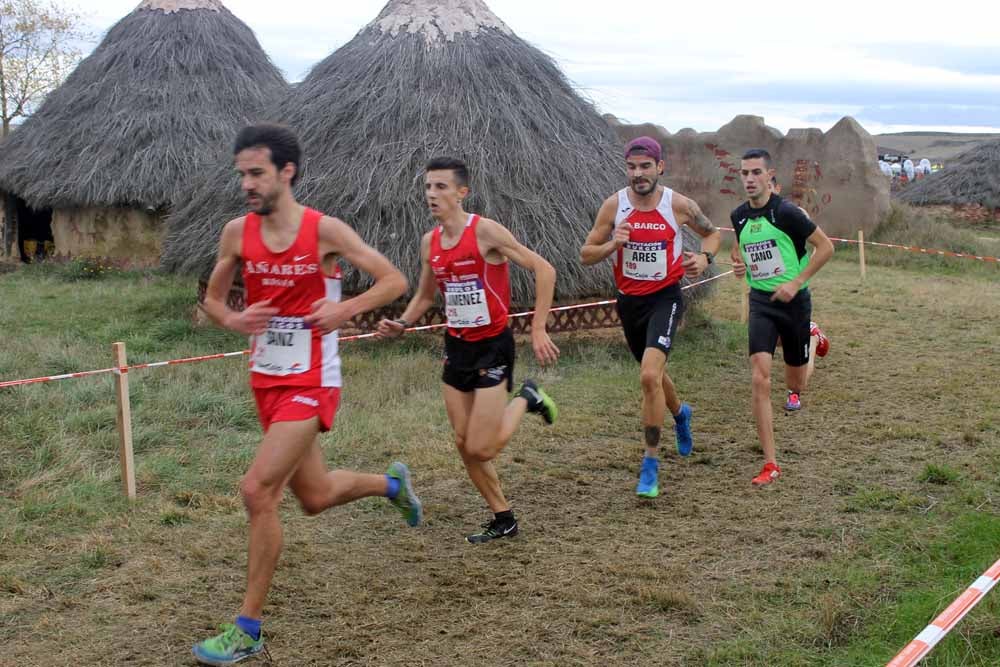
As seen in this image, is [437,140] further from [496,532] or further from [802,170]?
[802,170]

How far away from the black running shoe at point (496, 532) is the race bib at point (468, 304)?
1052 millimetres

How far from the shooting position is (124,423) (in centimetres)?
555

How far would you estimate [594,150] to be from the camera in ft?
36.7

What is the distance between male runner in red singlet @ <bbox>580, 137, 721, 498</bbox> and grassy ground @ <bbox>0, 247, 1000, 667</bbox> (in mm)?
602

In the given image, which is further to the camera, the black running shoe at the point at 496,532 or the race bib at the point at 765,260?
the race bib at the point at 765,260

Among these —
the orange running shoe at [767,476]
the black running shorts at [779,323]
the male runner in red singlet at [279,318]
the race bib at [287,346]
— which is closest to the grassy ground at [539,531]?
the orange running shoe at [767,476]

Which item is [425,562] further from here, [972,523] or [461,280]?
[972,523]

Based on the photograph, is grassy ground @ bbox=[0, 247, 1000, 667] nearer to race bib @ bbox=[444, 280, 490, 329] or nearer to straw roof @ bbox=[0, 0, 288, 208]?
race bib @ bbox=[444, 280, 490, 329]

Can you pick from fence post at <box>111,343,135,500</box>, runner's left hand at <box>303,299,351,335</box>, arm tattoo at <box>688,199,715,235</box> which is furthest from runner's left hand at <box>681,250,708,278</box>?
fence post at <box>111,343,135,500</box>

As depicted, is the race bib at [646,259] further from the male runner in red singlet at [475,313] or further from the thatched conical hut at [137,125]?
the thatched conical hut at [137,125]

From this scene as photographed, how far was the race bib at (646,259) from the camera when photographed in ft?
19.5

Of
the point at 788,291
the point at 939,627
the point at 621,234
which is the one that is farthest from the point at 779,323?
the point at 939,627

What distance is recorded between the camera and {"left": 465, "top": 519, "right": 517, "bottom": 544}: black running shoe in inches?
202

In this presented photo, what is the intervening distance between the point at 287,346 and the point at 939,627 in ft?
8.08
